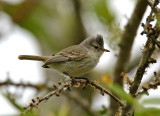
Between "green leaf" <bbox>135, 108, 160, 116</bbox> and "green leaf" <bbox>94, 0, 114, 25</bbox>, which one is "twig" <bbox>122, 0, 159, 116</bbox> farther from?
"green leaf" <bbox>94, 0, 114, 25</bbox>

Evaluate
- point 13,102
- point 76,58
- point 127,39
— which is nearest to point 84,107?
point 76,58

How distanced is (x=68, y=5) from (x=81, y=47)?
4.30 ft

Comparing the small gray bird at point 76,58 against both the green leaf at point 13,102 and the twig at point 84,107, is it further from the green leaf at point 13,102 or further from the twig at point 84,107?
the green leaf at point 13,102

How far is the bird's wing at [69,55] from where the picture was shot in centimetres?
460

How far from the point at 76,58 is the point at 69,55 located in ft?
0.37

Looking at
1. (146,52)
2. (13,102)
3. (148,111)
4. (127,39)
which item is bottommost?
(148,111)

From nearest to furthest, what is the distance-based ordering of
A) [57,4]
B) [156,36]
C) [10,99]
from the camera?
[156,36] → [10,99] → [57,4]

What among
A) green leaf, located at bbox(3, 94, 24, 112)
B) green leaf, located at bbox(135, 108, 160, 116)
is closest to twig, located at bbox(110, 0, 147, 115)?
green leaf, located at bbox(3, 94, 24, 112)

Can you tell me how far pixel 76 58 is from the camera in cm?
483

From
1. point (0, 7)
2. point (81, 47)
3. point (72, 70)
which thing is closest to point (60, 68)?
point (72, 70)

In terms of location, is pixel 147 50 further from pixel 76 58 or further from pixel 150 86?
pixel 76 58

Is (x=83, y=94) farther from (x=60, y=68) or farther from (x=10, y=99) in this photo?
(x=10, y=99)

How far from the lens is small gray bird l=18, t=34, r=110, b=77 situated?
15.0 feet

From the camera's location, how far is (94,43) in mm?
5277
